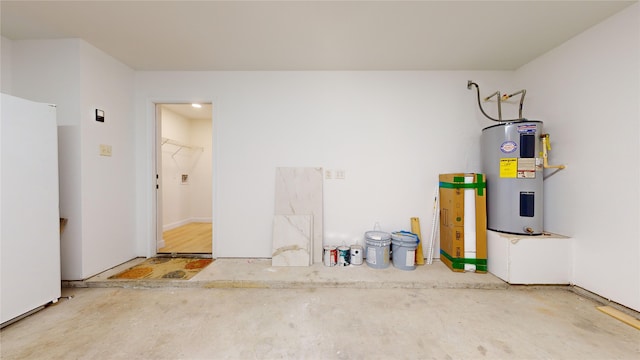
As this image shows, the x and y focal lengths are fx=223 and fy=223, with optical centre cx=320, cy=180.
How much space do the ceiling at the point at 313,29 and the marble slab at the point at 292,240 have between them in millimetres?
1954

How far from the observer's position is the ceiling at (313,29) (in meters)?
1.85

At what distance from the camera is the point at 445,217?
2723 mm

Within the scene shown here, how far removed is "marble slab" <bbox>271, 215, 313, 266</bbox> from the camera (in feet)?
9.01

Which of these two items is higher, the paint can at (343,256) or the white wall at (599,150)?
the white wall at (599,150)

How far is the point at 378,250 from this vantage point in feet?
8.68

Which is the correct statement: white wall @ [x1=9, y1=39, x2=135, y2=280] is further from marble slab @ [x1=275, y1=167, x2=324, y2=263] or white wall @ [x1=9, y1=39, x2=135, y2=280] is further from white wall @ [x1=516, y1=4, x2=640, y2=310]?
white wall @ [x1=516, y1=4, x2=640, y2=310]

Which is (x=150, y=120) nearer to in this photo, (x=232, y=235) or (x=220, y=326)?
(x=232, y=235)

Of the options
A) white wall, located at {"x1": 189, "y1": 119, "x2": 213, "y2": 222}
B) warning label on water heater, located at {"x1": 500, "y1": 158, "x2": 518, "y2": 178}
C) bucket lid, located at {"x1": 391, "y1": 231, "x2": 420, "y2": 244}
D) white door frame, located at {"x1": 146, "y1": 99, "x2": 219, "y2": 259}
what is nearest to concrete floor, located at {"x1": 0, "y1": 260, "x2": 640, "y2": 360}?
bucket lid, located at {"x1": 391, "y1": 231, "x2": 420, "y2": 244}

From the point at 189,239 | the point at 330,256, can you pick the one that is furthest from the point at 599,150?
the point at 189,239

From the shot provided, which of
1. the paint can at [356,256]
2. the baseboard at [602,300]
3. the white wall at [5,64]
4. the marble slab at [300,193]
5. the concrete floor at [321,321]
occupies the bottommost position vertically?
the concrete floor at [321,321]

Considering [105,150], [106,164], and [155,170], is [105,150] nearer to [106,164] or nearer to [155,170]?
[106,164]

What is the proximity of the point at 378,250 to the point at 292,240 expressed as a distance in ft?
3.45

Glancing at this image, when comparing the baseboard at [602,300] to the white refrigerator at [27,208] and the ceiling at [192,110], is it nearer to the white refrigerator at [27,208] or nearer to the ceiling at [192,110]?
the white refrigerator at [27,208]

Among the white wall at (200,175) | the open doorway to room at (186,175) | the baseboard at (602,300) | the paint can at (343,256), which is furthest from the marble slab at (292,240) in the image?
the white wall at (200,175)
